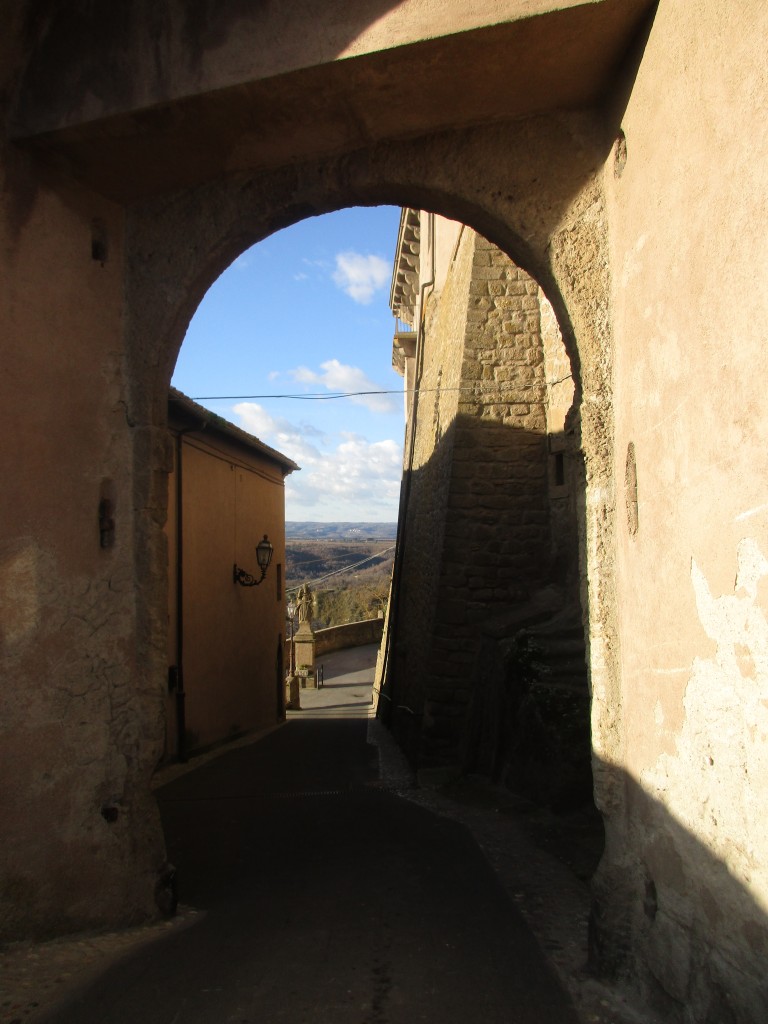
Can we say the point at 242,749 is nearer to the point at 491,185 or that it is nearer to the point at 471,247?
the point at 471,247

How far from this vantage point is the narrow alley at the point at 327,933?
340 cm

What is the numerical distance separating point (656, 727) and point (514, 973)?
130 centimetres

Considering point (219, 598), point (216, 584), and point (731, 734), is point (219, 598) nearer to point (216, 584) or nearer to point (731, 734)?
point (216, 584)

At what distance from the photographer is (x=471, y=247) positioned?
10.3 m

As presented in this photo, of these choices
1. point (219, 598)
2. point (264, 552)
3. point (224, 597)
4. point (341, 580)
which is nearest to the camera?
point (219, 598)

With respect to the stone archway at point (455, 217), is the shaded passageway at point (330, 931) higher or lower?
lower

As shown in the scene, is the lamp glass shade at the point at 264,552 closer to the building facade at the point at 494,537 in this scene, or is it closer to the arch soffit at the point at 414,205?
the building facade at the point at 494,537

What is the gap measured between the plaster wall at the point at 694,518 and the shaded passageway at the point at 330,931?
73cm

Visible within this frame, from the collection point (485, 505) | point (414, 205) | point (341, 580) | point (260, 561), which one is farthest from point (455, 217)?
point (341, 580)

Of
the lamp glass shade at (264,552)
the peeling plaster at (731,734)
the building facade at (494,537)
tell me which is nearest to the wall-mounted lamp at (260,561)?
the lamp glass shade at (264,552)

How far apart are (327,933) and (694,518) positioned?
269cm

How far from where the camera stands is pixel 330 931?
4.18 metres

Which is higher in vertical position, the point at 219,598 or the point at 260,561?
the point at 260,561

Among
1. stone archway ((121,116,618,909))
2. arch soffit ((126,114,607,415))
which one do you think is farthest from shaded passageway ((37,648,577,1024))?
arch soffit ((126,114,607,415))
